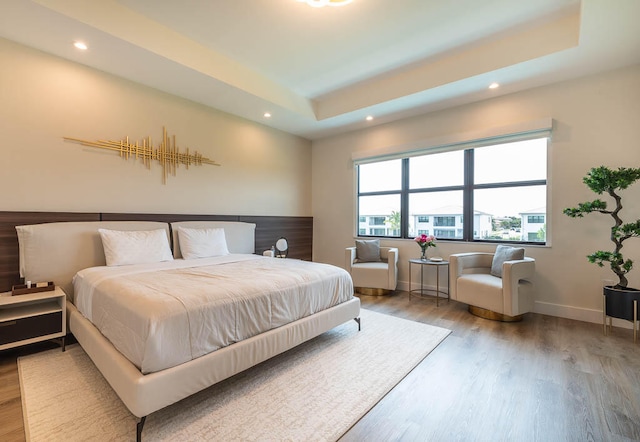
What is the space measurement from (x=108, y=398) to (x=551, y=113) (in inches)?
205

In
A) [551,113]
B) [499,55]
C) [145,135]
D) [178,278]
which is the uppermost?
[499,55]

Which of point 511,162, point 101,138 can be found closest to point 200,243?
point 101,138

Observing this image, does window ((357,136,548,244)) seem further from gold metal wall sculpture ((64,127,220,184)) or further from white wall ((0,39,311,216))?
gold metal wall sculpture ((64,127,220,184))

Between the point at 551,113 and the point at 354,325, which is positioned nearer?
the point at 354,325

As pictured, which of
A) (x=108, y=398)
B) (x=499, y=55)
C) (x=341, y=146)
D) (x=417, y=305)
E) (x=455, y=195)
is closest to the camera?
(x=108, y=398)

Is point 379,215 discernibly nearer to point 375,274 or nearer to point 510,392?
point 375,274

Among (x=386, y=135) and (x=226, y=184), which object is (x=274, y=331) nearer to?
(x=226, y=184)

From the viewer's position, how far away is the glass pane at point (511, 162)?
146 inches

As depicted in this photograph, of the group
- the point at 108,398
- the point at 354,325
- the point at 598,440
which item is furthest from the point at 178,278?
the point at 598,440

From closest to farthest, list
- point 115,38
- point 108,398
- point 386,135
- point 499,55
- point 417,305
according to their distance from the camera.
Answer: point 108,398, point 115,38, point 499,55, point 417,305, point 386,135

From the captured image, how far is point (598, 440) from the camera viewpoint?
154 cm

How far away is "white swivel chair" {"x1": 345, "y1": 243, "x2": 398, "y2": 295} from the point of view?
14.2 ft

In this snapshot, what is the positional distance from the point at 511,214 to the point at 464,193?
0.68 m

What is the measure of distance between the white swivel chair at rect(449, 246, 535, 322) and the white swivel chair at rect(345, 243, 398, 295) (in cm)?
85
